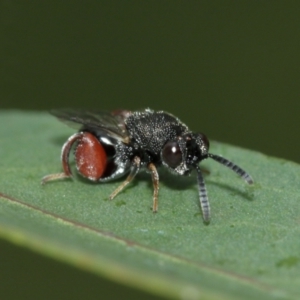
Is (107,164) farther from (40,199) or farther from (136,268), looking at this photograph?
(136,268)

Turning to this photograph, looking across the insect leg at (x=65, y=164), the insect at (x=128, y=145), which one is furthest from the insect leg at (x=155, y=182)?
the insect leg at (x=65, y=164)

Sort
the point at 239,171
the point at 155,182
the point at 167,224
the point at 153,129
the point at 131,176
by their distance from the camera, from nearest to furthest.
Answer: the point at 167,224 → the point at 239,171 → the point at 155,182 → the point at 131,176 → the point at 153,129

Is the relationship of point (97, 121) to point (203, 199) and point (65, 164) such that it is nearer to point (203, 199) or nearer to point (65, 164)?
point (65, 164)

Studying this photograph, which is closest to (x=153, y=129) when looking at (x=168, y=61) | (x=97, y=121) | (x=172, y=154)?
(x=172, y=154)

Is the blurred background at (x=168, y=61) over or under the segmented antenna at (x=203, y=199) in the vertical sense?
over

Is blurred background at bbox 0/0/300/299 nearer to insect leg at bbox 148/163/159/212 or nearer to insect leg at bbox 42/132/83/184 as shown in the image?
insect leg at bbox 148/163/159/212

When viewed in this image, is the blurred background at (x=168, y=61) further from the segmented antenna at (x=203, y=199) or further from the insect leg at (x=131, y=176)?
the segmented antenna at (x=203, y=199)
